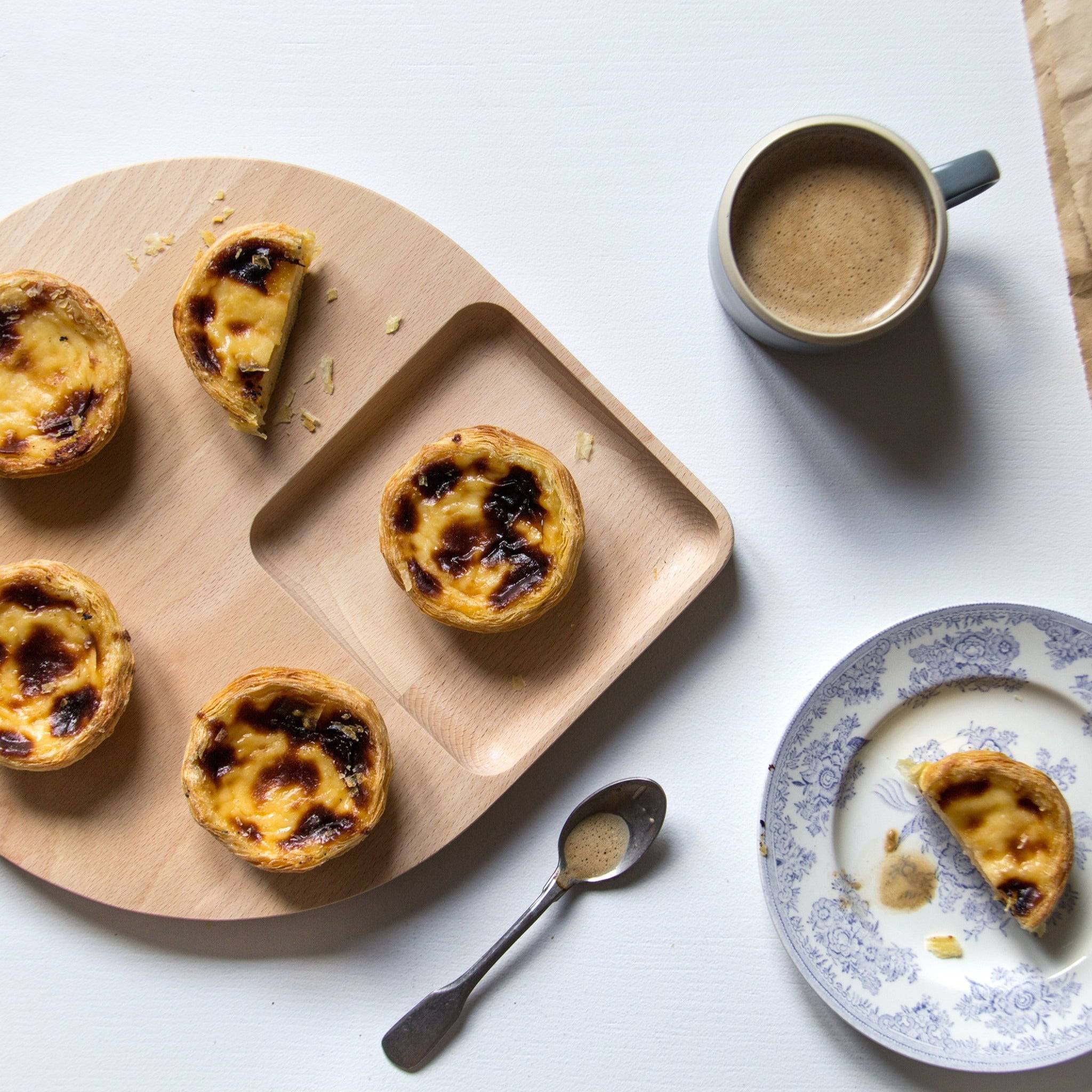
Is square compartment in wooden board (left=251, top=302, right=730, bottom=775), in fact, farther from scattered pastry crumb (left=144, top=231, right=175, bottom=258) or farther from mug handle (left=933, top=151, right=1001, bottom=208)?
mug handle (left=933, top=151, right=1001, bottom=208)

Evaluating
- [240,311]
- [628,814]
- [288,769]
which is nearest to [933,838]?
[628,814]

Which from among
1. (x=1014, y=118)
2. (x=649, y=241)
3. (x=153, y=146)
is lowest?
(x=153, y=146)

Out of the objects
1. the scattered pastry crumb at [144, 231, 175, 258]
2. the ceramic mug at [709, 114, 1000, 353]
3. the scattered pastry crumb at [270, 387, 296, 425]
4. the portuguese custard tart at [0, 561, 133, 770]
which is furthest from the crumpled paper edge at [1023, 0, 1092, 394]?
the portuguese custard tart at [0, 561, 133, 770]

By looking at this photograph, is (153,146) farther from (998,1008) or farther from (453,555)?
(998,1008)

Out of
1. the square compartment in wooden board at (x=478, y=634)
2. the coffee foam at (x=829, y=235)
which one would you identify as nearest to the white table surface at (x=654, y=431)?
the square compartment in wooden board at (x=478, y=634)

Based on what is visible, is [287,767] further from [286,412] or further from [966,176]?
[966,176]

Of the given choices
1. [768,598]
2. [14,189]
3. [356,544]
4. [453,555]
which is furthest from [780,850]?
[14,189]
